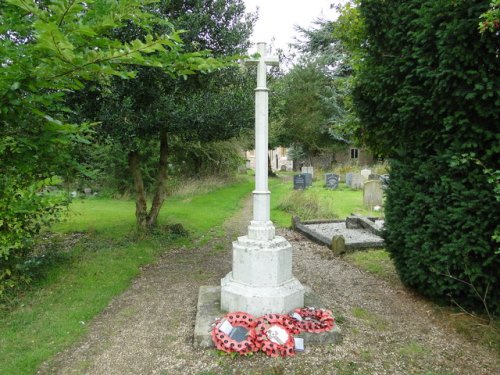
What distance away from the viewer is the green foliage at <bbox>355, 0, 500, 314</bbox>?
4094 millimetres

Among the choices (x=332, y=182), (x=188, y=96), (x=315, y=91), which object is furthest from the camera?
(x=315, y=91)

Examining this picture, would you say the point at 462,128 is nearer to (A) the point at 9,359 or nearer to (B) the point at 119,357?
(B) the point at 119,357

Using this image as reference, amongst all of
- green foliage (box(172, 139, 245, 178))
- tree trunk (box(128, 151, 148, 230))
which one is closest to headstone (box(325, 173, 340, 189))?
green foliage (box(172, 139, 245, 178))

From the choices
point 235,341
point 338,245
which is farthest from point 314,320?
point 338,245

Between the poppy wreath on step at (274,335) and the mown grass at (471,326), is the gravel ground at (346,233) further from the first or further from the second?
the poppy wreath on step at (274,335)

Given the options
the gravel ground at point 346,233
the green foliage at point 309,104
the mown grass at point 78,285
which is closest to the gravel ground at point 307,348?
the mown grass at point 78,285

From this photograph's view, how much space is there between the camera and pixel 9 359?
3.77 meters

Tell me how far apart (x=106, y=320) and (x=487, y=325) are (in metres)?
4.73

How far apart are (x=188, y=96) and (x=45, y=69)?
5346mm

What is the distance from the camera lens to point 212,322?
4305 mm

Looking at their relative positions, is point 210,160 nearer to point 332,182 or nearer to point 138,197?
point 332,182

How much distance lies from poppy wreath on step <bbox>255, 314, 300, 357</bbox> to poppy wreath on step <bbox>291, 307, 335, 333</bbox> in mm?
95

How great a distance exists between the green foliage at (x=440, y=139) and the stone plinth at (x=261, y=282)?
1899 millimetres

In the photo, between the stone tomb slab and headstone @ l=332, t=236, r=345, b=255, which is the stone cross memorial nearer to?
the stone tomb slab
